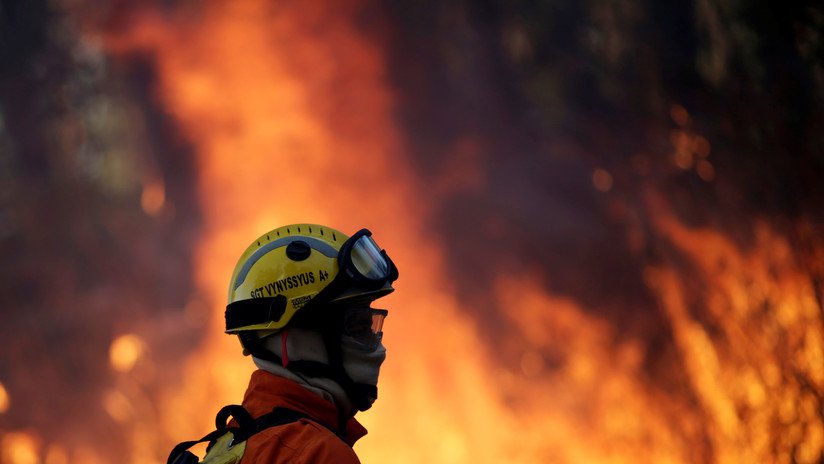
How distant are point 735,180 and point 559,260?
3.14 metres

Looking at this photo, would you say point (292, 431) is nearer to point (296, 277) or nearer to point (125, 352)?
point (296, 277)

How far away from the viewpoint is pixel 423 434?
44.1 feet

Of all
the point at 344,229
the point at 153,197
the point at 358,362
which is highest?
the point at 153,197

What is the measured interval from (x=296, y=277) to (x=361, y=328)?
0.33 metres

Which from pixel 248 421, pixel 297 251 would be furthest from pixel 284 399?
pixel 297 251

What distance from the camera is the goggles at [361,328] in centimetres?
341

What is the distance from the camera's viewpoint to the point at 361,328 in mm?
3482

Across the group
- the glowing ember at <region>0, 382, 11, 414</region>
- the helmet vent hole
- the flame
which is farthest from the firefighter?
the glowing ember at <region>0, 382, 11, 414</region>

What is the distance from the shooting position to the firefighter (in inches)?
124

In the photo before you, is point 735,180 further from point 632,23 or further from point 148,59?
point 148,59

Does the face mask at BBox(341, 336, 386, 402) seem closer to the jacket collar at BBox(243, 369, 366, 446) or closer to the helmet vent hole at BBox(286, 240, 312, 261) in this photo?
the jacket collar at BBox(243, 369, 366, 446)

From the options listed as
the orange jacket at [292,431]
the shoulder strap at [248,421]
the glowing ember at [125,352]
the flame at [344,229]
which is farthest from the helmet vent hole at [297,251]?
the glowing ember at [125,352]

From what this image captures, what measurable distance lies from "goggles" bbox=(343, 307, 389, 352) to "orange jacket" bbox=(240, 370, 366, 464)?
297 mm

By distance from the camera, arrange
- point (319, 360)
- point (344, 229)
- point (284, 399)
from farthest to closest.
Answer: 1. point (344, 229)
2. point (319, 360)
3. point (284, 399)
